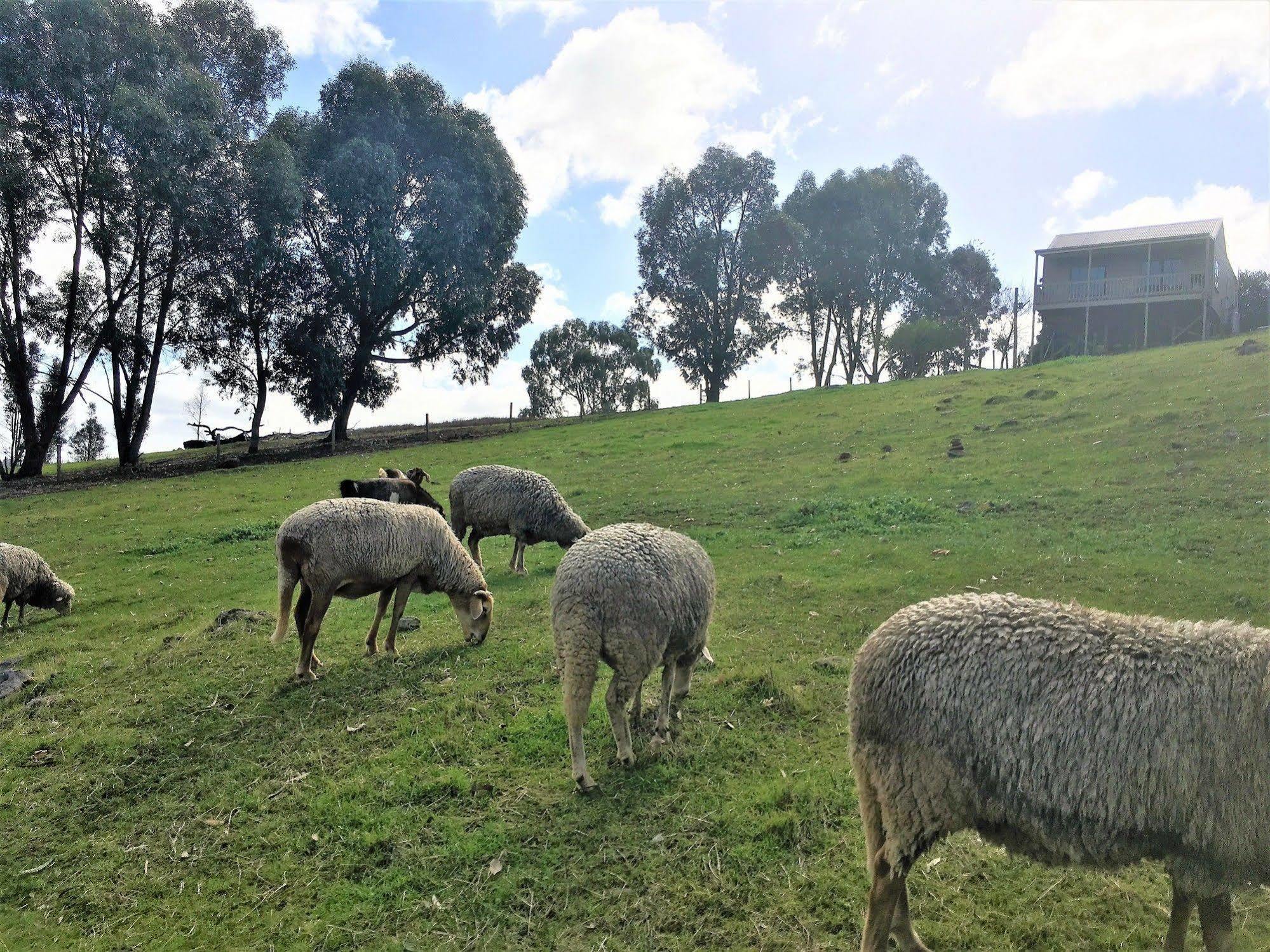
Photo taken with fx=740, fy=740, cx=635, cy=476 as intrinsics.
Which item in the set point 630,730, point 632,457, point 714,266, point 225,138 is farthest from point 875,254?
point 630,730

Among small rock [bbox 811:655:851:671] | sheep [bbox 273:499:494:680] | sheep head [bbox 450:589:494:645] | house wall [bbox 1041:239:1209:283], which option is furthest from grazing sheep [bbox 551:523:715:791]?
house wall [bbox 1041:239:1209:283]

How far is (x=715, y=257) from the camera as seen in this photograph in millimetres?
49469

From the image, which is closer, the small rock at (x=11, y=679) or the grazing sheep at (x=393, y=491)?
the small rock at (x=11, y=679)

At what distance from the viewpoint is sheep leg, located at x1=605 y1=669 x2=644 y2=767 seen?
6105 mm

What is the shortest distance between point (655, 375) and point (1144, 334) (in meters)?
35.1

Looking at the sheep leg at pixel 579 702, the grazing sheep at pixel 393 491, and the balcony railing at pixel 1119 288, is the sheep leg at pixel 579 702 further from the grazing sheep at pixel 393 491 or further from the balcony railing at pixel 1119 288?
the balcony railing at pixel 1119 288

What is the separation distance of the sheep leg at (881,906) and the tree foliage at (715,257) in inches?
1882

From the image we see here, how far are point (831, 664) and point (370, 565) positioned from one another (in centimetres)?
544

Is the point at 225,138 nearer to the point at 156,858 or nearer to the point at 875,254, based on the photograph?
the point at 156,858

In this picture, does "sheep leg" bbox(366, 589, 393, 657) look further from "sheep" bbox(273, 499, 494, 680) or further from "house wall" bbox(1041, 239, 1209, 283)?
"house wall" bbox(1041, 239, 1209, 283)

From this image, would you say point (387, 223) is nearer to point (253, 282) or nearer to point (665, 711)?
point (253, 282)

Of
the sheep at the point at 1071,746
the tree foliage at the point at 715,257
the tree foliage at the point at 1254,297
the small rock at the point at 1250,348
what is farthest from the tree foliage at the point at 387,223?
the tree foliage at the point at 1254,297

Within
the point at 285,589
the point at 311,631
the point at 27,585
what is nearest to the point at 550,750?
the point at 311,631

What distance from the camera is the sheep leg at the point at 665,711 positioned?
21.4 feet
